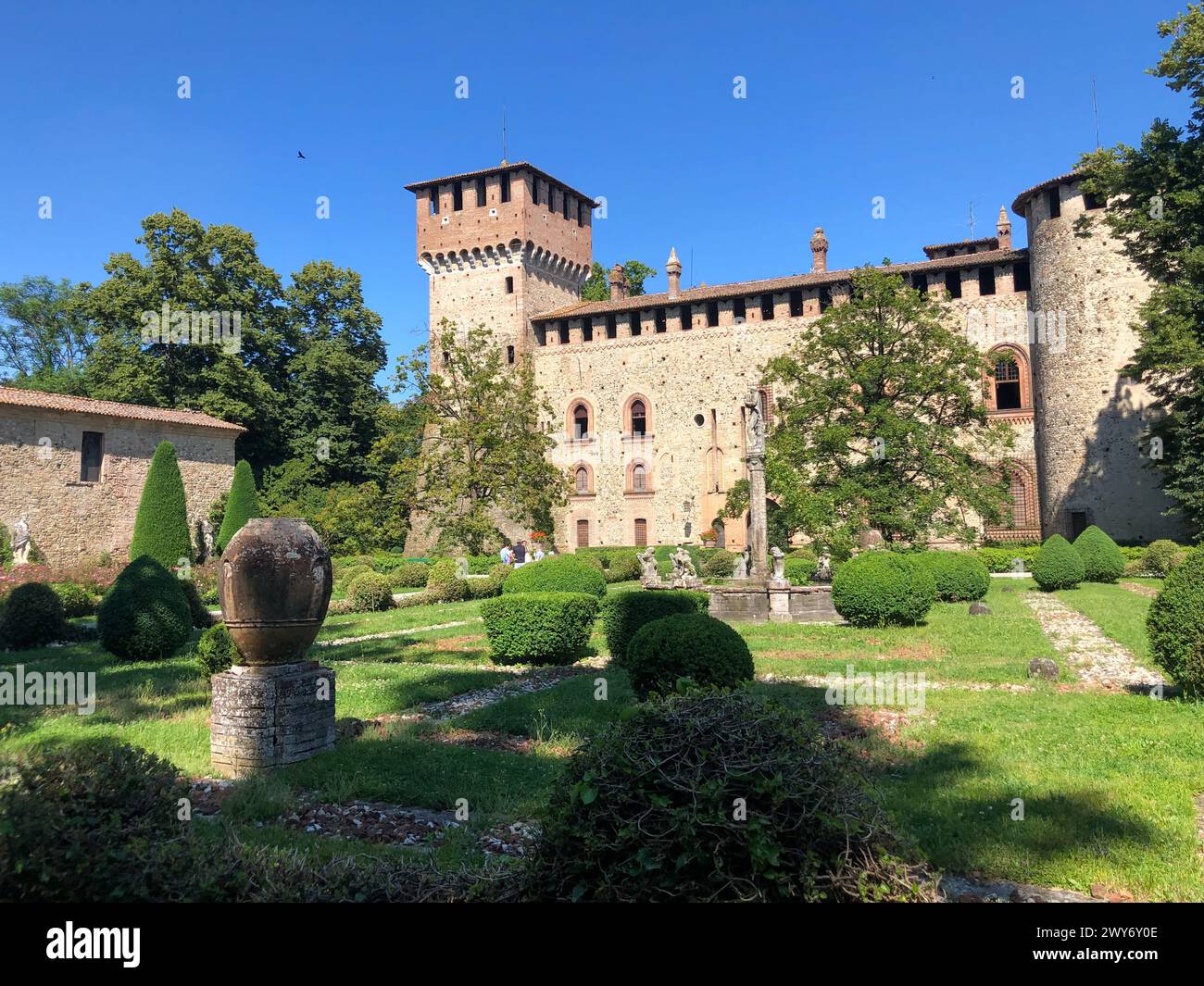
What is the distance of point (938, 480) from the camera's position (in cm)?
2259

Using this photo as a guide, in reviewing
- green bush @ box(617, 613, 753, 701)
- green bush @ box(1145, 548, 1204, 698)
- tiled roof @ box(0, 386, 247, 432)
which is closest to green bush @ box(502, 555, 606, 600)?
green bush @ box(617, 613, 753, 701)

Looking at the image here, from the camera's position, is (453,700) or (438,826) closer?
(438,826)

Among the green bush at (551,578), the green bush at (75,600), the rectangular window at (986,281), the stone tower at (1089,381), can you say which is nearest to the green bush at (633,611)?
the green bush at (551,578)

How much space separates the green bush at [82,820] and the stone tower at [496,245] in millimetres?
38377

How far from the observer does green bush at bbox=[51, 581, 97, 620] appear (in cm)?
1873

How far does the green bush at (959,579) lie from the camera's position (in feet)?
61.7

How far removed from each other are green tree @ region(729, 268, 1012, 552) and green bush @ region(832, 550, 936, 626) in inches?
274

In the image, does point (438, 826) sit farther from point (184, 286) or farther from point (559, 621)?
point (184, 286)

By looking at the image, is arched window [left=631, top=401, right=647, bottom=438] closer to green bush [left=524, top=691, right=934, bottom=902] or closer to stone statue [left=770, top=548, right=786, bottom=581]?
stone statue [left=770, top=548, right=786, bottom=581]

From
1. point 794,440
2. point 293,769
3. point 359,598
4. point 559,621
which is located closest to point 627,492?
point 794,440

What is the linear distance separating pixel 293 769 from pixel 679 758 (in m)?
4.27

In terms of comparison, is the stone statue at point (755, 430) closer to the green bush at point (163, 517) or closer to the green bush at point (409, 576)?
the green bush at point (409, 576)

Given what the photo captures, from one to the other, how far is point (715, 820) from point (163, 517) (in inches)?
1026

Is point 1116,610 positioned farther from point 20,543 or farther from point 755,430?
point 20,543
